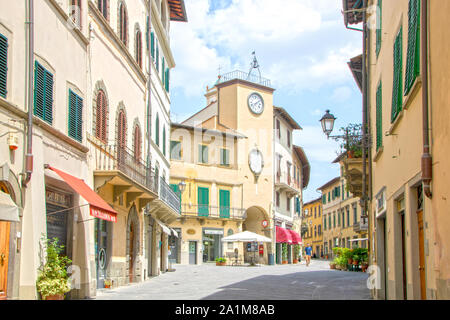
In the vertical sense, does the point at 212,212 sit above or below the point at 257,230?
above

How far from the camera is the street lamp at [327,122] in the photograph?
16781mm

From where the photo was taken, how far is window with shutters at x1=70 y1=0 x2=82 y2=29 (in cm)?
1461

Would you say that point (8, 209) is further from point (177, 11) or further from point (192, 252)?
point (192, 252)

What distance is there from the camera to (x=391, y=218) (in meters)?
12.5

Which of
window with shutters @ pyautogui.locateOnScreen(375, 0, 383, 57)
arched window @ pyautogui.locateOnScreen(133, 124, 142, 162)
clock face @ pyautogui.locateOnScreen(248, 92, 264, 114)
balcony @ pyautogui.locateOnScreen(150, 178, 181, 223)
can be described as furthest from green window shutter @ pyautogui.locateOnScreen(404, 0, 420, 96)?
clock face @ pyautogui.locateOnScreen(248, 92, 264, 114)

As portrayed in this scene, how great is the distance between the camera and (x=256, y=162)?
1843 inches

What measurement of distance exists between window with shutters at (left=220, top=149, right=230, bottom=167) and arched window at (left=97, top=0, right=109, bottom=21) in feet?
89.5

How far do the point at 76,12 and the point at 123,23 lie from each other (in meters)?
4.88

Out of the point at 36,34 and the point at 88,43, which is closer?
the point at 36,34

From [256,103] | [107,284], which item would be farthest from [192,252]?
[107,284]

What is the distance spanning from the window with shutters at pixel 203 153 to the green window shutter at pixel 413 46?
33.6 metres
